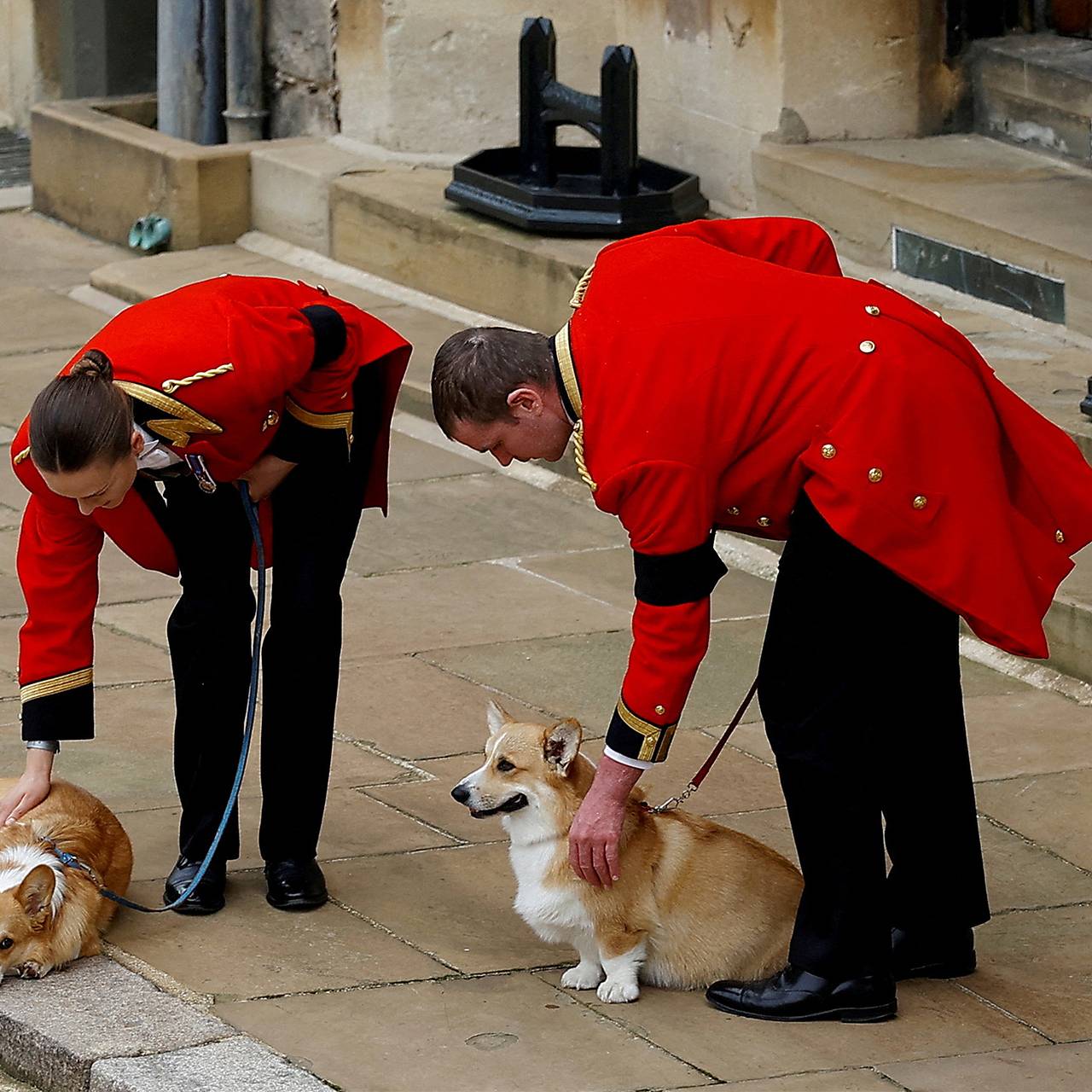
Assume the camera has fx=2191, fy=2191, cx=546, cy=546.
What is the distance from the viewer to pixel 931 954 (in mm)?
4398

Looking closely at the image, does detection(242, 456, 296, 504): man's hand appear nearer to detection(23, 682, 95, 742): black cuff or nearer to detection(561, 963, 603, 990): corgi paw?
detection(23, 682, 95, 742): black cuff

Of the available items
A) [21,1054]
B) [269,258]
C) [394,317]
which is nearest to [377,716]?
[21,1054]

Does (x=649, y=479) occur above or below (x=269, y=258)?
above

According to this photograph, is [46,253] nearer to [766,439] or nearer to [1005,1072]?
[766,439]

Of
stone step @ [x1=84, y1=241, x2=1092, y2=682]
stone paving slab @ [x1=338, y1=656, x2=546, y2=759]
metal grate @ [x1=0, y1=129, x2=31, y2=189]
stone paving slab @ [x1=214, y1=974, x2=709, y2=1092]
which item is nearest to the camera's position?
stone paving slab @ [x1=214, y1=974, x2=709, y2=1092]

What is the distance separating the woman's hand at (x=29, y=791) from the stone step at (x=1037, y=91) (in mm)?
5350

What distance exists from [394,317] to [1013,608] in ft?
18.8

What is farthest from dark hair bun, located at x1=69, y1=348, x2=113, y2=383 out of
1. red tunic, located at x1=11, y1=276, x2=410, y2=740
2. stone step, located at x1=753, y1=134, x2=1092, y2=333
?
stone step, located at x1=753, y1=134, x2=1092, y2=333

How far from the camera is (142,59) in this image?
13727 millimetres

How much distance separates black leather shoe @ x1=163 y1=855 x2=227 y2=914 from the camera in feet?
15.3

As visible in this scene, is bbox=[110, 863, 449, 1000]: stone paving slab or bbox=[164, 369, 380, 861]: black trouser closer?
bbox=[110, 863, 449, 1000]: stone paving slab

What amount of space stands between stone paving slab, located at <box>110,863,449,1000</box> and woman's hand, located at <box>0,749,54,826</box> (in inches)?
12.9

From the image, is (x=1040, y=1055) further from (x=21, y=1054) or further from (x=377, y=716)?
(x=377, y=716)

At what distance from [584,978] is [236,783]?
860mm
